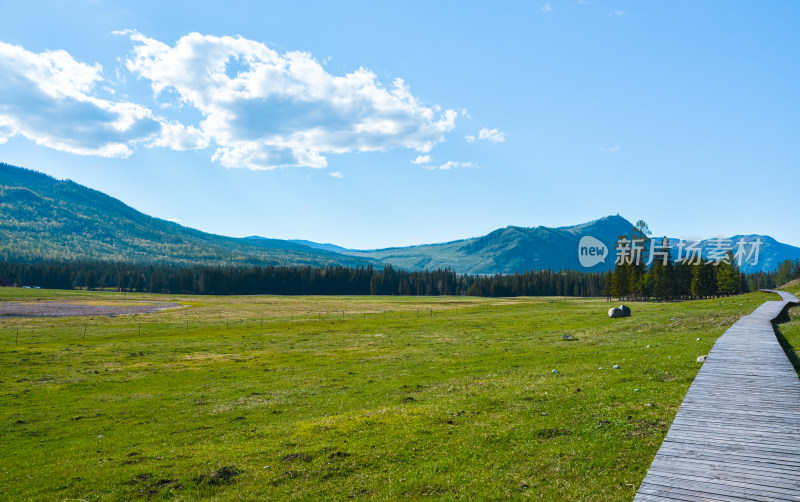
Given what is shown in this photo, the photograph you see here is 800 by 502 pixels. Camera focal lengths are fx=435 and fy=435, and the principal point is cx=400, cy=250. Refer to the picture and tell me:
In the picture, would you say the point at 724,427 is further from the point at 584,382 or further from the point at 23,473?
the point at 23,473

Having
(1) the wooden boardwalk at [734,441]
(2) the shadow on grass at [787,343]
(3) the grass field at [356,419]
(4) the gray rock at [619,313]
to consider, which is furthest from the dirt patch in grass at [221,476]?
(4) the gray rock at [619,313]

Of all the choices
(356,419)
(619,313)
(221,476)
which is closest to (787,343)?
(356,419)

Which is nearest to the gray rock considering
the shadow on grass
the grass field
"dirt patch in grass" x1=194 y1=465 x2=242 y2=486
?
the grass field

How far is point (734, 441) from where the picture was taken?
40.2 ft

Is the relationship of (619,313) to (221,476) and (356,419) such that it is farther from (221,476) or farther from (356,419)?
(221,476)

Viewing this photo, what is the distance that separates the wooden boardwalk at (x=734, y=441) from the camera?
9.78m

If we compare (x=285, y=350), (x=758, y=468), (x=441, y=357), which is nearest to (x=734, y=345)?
(x=758, y=468)

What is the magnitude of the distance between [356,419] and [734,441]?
1494cm

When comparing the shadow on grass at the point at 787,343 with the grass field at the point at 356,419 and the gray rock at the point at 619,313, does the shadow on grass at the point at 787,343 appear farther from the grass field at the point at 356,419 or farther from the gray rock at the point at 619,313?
the gray rock at the point at 619,313

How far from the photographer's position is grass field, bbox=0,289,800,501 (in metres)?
14.1

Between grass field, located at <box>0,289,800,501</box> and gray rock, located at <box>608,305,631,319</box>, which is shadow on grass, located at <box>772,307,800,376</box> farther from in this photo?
gray rock, located at <box>608,305,631,319</box>

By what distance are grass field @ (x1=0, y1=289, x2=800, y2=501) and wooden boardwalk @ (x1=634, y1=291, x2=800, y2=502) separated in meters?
1.25

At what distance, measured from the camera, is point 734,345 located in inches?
1020

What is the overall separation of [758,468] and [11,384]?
4758 cm
